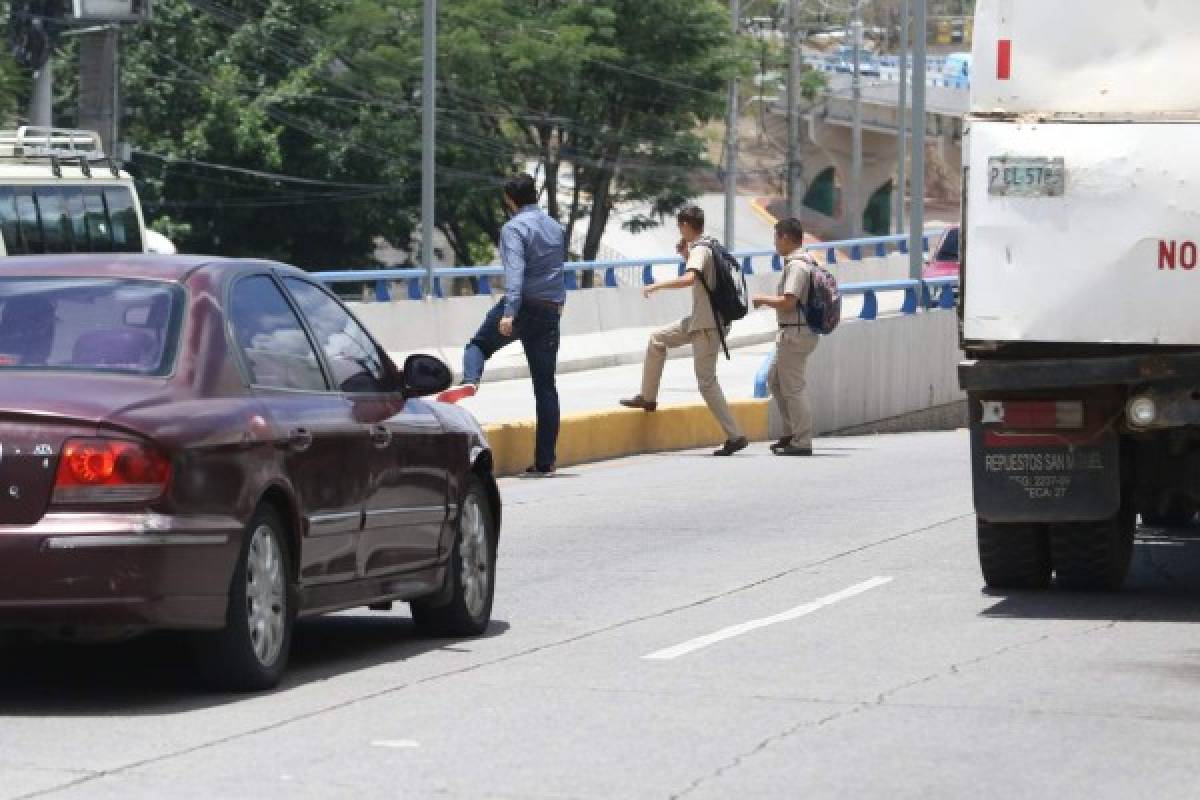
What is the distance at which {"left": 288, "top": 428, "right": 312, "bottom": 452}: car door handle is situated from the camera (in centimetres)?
934

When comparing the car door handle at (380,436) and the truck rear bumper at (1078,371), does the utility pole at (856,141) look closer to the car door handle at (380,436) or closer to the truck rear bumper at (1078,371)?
the truck rear bumper at (1078,371)

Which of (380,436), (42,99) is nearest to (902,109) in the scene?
(42,99)

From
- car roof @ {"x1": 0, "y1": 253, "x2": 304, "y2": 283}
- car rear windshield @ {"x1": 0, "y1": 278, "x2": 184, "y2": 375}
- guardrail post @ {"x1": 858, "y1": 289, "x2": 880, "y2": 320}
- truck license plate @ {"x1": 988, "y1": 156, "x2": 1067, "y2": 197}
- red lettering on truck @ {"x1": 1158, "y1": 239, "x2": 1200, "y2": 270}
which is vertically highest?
truck license plate @ {"x1": 988, "y1": 156, "x2": 1067, "y2": 197}

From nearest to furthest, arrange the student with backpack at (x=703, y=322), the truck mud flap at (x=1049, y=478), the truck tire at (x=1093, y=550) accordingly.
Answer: the truck mud flap at (x=1049, y=478), the truck tire at (x=1093, y=550), the student with backpack at (x=703, y=322)

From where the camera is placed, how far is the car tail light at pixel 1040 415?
11859mm

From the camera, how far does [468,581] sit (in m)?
11.1

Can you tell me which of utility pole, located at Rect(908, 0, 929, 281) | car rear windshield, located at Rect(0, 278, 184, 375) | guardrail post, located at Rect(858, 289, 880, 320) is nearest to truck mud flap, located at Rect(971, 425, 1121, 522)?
car rear windshield, located at Rect(0, 278, 184, 375)

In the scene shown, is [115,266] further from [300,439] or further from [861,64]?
[861,64]

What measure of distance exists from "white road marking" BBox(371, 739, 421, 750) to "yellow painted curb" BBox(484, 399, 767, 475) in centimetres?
1074

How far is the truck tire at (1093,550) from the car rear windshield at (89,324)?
484 centimetres

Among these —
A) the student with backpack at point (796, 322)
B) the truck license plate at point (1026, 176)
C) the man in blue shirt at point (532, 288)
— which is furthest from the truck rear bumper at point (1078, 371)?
the student with backpack at point (796, 322)

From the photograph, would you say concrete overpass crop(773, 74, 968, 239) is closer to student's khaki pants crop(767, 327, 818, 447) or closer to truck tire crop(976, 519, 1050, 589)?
student's khaki pants crop(767, 327, 818, 447)

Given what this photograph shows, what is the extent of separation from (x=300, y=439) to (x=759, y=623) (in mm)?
2889

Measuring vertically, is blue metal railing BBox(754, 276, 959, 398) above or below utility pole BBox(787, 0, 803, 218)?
below
